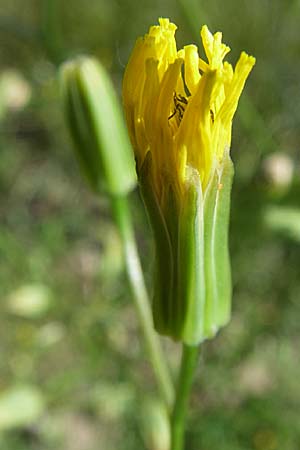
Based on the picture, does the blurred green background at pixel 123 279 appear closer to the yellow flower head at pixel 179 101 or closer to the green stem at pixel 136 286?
the green stem at pixel 136 286

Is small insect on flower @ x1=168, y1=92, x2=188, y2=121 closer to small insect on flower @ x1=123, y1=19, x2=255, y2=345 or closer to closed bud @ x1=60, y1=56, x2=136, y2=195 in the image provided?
small insect on flower @ x1=123, y1=19, x2=255, y2=345

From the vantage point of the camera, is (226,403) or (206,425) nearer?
(206,425)

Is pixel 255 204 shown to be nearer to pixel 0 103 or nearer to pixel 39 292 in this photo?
pixel 39 292

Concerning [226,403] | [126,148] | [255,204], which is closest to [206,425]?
[226,403]

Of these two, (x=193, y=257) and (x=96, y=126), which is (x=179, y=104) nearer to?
(x=193, y=257)

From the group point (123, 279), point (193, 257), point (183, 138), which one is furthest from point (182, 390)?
point (123, 279)

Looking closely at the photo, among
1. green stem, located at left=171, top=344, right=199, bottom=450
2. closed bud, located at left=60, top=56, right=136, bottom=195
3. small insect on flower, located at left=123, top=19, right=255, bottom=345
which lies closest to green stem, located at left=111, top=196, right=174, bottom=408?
closed bud, located at left=60, top=56, right=136, bottom=195
